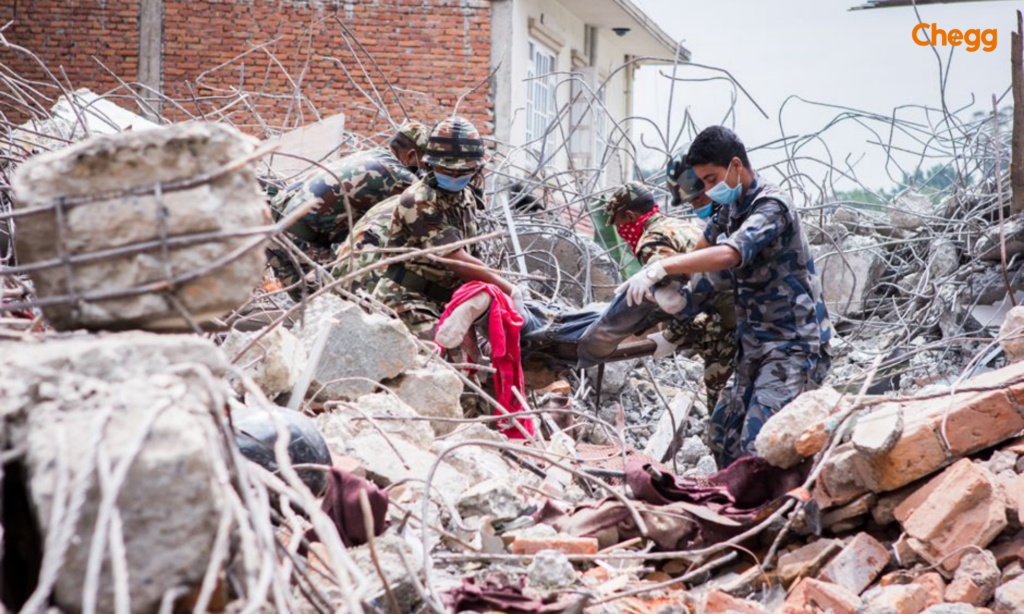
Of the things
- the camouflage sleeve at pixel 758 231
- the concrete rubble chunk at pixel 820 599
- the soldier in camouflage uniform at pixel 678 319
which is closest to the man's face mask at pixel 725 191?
the camouflage sleeve at pixel 758 231

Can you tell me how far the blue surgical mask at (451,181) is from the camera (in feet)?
18.8

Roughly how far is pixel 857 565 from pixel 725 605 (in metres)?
0.49

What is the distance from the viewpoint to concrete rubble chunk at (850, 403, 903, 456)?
3.55m

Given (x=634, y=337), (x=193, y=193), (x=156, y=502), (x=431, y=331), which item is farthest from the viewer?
(x=431, y=331)

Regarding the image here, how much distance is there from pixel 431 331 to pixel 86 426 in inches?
175

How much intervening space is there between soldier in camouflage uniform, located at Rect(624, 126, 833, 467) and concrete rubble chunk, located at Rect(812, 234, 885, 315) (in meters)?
4.72

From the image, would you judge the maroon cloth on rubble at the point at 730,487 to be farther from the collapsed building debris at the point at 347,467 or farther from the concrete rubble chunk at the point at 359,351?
the concrete rubble chunk at the point at 359,351

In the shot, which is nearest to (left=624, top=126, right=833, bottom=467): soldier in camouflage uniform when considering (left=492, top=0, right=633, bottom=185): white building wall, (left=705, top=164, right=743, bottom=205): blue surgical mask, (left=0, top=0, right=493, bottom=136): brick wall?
(left=705, top=164, right=743, bottom=205): blue surgical mask

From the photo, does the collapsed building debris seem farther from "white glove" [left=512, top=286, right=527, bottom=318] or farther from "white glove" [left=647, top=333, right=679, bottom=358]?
"white glove" [left=647, top=333, right=679, bottom=358]

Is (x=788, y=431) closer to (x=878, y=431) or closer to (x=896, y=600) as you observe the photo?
(x=878, y=431)

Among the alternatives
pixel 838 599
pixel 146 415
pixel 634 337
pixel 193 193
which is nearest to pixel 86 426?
pixel 146 415

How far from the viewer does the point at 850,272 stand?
32.5 ft

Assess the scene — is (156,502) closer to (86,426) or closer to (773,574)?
Answer: (86,426)

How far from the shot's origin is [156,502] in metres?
1.65
